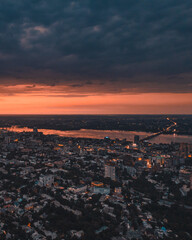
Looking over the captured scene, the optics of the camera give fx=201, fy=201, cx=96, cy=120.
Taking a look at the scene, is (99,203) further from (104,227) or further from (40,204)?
(40,204)

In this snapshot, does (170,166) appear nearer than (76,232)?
No

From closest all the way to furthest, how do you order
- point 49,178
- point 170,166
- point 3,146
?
point 49,178 → point 170,166 → point 3,146

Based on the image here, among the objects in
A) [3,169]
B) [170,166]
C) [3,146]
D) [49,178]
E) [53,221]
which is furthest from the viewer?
[3,146]

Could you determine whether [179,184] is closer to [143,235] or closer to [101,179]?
[101,179]

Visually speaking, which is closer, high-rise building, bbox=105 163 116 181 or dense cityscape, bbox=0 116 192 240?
dense cityscape, bbox=0 116 192 240

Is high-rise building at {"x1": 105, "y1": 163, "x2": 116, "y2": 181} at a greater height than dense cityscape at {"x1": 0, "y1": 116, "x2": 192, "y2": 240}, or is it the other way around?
high-rise building at {"x1": 105, "y1": 163, "x2": 116, "y2": 181}

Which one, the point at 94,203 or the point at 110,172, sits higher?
the point at 110,172

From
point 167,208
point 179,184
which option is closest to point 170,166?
point 179,184

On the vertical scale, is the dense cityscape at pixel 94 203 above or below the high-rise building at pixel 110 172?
below

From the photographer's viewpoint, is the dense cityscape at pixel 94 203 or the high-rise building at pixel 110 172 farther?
the high-rise building at pixel 110 172

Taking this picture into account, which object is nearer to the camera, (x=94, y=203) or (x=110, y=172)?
(x=94, y=203)
